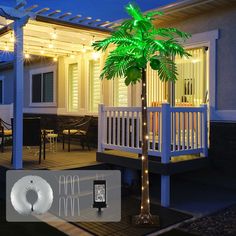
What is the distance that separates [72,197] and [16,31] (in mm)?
3193

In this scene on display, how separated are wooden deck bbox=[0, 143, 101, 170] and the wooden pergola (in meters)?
0.54

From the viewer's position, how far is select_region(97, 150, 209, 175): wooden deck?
5812mm

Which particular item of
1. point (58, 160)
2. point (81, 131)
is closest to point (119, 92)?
point (81, 131)

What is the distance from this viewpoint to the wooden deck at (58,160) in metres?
6.75

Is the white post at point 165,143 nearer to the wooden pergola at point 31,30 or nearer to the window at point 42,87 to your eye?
the wooden pergola at point 31,30

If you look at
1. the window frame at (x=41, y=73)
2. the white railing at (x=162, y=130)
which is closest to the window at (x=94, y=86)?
the window frame at (x=41, y=73)

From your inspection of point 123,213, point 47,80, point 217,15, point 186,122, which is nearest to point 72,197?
point 123,213

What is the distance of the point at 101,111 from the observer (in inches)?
285

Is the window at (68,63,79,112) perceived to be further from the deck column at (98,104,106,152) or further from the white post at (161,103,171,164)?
the white post at (161,103,171,164)

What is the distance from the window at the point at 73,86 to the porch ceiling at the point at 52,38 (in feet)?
1.73

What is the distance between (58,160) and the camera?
7.46 meters

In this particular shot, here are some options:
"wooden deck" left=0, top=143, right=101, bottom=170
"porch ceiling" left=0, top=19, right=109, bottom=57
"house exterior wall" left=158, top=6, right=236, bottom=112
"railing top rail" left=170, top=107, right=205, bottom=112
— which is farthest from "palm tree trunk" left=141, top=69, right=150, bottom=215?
"porch ceiling" left=0, top=19, right=109, bottom=57

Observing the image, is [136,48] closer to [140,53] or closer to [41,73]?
[140,53]

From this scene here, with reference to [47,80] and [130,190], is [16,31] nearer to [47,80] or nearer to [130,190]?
[130,190]
